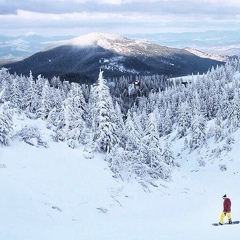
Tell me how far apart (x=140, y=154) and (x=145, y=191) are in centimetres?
461

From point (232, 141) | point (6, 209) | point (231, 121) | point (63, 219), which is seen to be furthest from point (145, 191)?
point (231, 121)

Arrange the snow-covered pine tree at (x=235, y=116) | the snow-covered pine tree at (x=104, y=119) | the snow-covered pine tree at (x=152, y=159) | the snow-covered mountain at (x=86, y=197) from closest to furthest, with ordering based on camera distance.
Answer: the snow-covered mountain at (x=86, y=197)
the snow-covered pine tree at (x=104, y=119)
the snow-covered pine tree at (x=152, y=159)
the snow-covered pine tree at (x=235, y=116)

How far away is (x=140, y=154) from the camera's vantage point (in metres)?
30.8

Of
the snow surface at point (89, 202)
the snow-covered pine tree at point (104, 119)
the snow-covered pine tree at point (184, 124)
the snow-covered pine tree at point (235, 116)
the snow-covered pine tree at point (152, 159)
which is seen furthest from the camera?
the snow-covered pine tree at point (184, 124)

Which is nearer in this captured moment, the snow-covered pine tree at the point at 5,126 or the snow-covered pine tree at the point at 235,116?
the snow-covered pine tree at the point at 5,126

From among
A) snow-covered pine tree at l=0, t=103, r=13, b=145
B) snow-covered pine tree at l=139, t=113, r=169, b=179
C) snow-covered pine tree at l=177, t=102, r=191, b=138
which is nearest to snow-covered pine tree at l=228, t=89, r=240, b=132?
snow-covered pine tree at l=177, t=102, r=191, b=138

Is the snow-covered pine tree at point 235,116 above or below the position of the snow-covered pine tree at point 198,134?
above

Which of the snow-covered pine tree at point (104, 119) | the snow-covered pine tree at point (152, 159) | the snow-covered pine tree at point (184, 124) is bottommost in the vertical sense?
the snow-covered pine tree at point (184, 124)

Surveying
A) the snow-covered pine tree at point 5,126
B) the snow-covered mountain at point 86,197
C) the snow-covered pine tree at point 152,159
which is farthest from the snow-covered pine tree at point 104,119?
the snow-covered pine tree at point 5,126

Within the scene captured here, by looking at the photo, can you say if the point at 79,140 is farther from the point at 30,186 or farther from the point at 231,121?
the point at 231,121

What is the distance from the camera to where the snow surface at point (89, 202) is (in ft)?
52.4

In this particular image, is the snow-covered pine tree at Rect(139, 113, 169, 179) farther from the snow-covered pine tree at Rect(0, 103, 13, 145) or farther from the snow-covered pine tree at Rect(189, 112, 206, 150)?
the snow-covered pine tree at Rect(189, 112, 206, 150)

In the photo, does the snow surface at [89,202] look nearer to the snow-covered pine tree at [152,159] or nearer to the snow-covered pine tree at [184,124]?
the snow-covered pine tree at [152,159]

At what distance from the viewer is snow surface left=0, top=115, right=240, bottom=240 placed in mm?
15969
